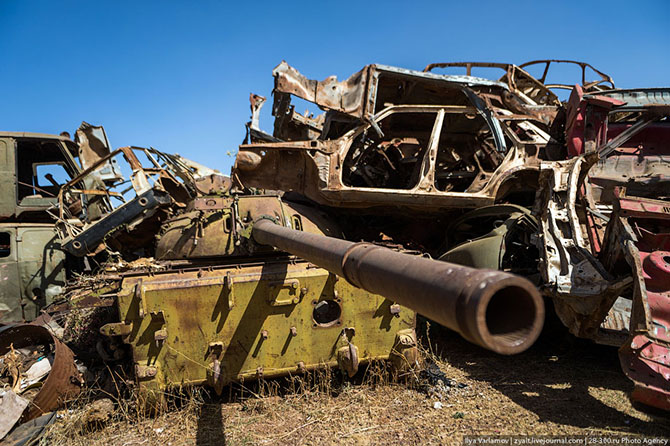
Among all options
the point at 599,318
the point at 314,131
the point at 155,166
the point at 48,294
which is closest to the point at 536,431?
the point at 599,318

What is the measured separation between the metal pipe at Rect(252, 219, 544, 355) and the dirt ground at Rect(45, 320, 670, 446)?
6.98 feet

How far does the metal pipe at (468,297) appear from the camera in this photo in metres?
1.15

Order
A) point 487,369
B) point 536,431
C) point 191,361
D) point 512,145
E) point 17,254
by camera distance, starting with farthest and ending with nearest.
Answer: point 17,254 → point 512,145 → point 487,369 → point 191,361 → point 536,431

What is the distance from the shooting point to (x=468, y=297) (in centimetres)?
115

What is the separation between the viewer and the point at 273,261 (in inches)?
153

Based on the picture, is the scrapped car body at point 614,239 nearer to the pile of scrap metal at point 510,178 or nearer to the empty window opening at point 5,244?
the pile of scrap metal at point 510,178

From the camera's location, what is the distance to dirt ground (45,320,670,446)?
3121mm

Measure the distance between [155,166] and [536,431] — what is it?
7.41m

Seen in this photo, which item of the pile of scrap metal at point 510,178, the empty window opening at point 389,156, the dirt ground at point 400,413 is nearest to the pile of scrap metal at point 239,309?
the dirt ground at point 400,413

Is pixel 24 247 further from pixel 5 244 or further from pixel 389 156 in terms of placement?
pixel 389 156

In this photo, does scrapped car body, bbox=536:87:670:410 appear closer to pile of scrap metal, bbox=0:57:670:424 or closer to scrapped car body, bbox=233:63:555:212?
pile of scrap metal, bbox=0:57:670:424

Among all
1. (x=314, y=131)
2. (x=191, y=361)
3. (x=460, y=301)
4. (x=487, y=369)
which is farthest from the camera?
(x=314, y=131)

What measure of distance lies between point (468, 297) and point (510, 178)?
4.75 meters

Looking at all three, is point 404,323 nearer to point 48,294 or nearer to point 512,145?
point 512,145
